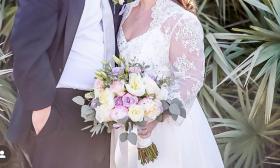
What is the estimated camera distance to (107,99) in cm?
234

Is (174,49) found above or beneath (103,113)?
above

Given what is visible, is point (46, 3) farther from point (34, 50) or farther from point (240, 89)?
point (240, 89)

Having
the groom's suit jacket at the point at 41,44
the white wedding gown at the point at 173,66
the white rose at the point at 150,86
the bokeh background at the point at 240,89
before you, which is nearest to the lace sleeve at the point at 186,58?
the white wedding gown at the point at 173,66

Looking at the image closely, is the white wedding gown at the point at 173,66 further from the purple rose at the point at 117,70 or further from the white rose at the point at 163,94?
the purple rose at the point at 117,70

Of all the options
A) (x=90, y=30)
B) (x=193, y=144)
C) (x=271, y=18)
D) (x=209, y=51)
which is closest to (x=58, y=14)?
(x=90, y=30)

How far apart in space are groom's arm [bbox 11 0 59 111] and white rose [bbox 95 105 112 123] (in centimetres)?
21

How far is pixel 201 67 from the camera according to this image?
2.53m

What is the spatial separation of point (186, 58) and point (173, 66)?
73mm

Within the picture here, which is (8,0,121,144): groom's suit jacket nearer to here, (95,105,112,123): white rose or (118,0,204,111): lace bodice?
(95,105,112,123): white rose

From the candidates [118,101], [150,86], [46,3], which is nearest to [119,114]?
[118,101]

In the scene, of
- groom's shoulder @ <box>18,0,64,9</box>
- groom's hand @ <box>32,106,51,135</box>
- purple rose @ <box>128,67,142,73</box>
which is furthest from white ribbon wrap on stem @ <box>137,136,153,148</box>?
groom's shoulder @ <box>18,0,64,9</box>

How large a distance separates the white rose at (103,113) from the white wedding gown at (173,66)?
0.22 metres

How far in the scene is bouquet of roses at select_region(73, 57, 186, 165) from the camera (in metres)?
2.33

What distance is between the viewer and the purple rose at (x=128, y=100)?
2340mm
